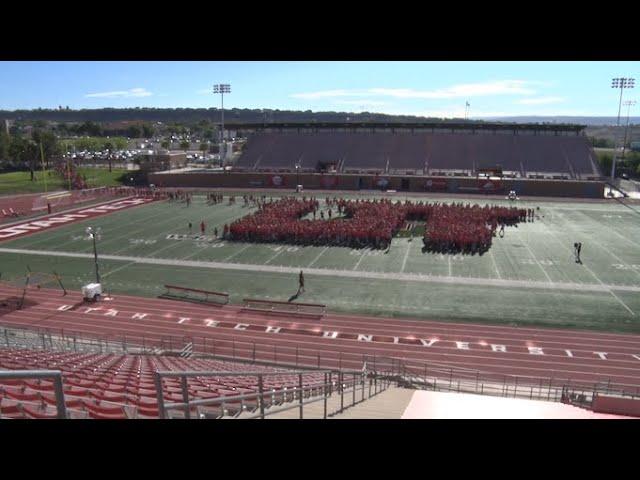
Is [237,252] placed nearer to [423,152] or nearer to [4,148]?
[423,152]

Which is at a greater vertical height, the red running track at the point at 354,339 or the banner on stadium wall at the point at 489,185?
the banner on stadium wall at the point at 489,185

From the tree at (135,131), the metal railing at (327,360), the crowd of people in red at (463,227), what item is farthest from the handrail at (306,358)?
the tree at (135,131)

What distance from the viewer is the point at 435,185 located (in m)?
49.0

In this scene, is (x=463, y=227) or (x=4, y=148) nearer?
(x=463, y=227)

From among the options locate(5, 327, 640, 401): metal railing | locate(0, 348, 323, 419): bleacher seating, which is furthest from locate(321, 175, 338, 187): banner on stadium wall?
locate(0, 348, 323, 419): bleacher seating

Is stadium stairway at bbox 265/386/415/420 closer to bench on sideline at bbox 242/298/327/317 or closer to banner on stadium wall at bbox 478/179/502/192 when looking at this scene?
bench on sideline at bbox 242/298/327/317

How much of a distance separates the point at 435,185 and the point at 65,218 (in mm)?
31518

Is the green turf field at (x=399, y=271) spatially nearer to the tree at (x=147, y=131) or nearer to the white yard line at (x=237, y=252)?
the white yard line at (x=237, y=252)

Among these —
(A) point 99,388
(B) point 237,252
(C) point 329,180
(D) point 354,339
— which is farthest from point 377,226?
(A) point 99,388

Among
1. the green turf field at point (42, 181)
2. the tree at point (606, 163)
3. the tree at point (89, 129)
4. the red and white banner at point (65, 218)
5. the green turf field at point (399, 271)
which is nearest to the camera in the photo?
the green turf field at point (399, 271)

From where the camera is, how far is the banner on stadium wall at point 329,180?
5103cm

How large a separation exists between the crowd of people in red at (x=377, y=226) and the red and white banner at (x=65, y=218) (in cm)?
1231
